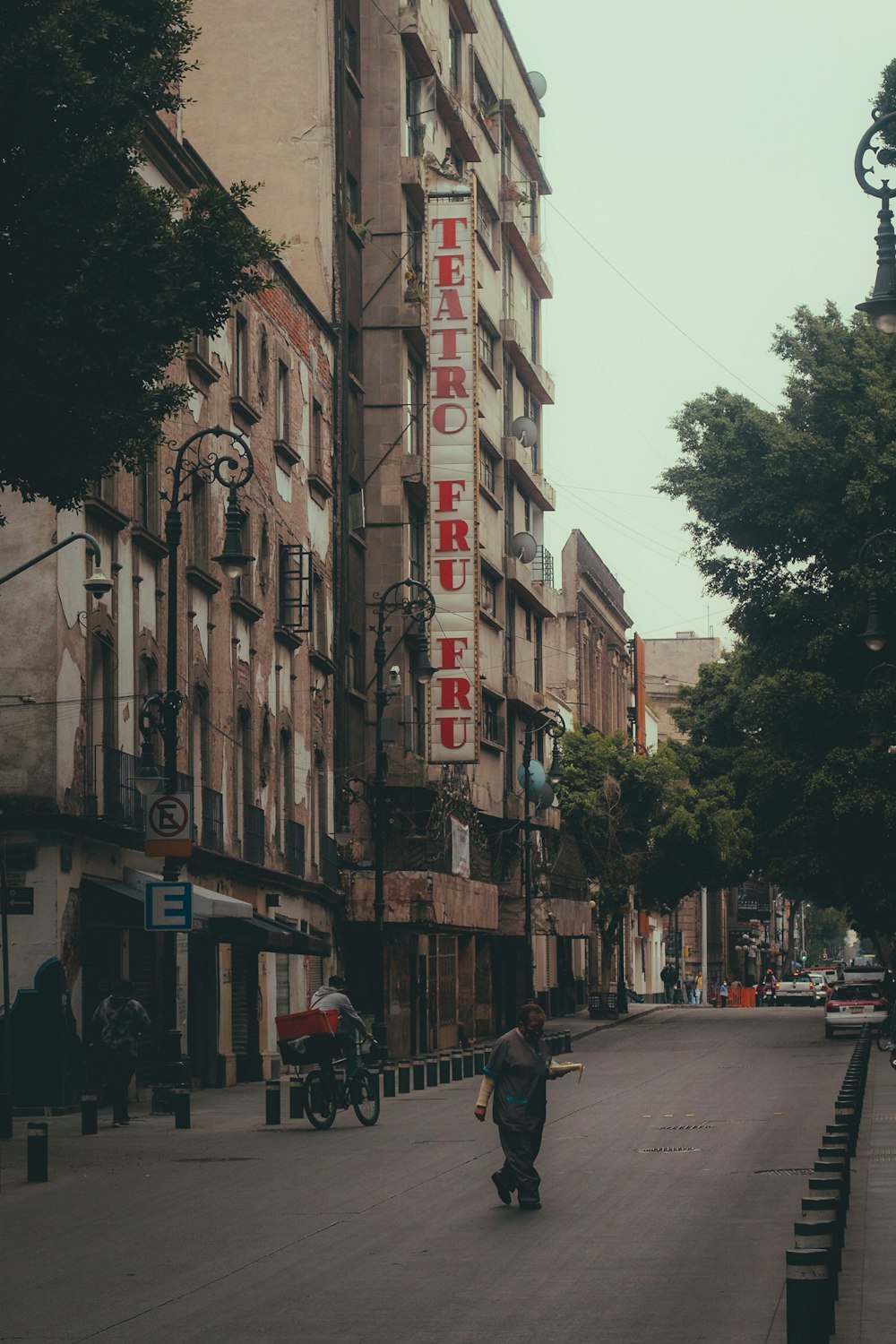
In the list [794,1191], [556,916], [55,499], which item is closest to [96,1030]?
[55,499]

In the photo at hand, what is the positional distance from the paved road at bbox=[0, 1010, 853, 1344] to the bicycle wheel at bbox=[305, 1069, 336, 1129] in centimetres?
34

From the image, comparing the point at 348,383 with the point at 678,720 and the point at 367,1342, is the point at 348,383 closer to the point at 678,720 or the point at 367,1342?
the point at 678,720

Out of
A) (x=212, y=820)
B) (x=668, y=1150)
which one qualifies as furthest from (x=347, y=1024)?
(x=212, y=820)

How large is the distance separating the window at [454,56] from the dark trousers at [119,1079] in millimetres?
38390

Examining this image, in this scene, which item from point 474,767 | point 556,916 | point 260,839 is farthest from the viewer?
point 556,916

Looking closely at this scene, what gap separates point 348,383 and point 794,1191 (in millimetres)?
33189

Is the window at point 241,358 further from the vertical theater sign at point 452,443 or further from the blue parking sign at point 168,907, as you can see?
the blue parking sign at point 168,907

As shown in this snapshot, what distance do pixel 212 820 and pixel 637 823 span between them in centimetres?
3840

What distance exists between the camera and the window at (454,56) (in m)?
57.5

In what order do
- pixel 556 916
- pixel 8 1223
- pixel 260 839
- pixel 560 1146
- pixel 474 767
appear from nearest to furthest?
1. pixel 8 1223
2. pixel 560 1146
3. pixel 260 839
4. pixel 474 767
5. pixel 556 916

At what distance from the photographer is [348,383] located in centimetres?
4759

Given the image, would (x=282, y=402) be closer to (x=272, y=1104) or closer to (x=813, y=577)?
(x=813, y=577)

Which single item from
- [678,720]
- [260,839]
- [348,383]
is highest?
[348,383]

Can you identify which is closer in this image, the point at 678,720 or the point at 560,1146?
the point at 560,1146
